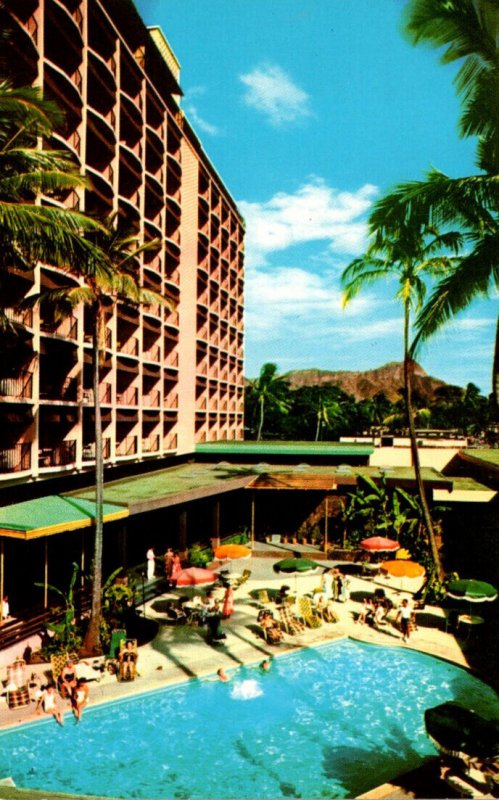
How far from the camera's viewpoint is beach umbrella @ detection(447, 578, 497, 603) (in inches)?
757

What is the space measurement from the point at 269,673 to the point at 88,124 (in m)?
26.1

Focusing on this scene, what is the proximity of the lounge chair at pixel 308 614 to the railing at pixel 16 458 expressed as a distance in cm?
1226

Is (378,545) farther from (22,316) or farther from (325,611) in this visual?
(22,316)

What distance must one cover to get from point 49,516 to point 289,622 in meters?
9.77

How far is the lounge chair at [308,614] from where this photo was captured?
2163cm

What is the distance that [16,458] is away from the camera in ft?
72.6

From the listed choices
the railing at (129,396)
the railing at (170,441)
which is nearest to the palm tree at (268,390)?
the railing at (170,441)

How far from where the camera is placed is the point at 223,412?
5644cm

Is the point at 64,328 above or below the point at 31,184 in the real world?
below

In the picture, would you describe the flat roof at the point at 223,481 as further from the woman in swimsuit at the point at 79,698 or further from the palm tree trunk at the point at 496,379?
the palm tree trunk at the point at 496,379

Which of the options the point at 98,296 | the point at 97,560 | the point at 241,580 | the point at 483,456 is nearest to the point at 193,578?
the point at 97,560

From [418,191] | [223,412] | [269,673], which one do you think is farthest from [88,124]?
[223,412]

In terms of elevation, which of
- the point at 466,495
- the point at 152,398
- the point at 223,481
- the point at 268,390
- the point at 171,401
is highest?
the point at 268,390

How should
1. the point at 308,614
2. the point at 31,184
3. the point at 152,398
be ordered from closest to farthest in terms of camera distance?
the point at 31,184 < the point at 308,614 < the point at 152,398
